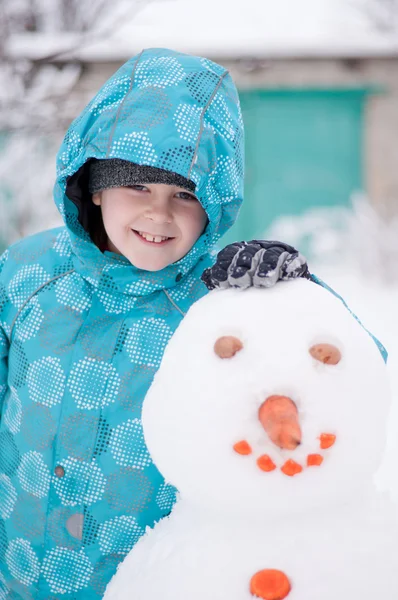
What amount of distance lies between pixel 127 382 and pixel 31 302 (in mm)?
302

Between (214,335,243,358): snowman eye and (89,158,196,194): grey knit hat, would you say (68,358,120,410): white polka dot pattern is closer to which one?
(89,158,196,194): grey knit hat

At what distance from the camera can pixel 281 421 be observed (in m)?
0.71

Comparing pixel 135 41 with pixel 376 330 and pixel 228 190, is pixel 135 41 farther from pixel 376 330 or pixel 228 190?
pixel 228 190

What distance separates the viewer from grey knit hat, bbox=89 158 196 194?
1.19 meters

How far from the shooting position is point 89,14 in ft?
22.3

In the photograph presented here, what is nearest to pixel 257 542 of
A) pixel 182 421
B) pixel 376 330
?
pixel 182 421

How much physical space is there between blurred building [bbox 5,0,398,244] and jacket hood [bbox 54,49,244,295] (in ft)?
16.0

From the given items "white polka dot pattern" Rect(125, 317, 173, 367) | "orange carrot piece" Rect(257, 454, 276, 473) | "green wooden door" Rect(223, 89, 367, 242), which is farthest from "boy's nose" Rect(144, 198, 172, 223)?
"green wooden door" Rect(223, 89, 367, 242)

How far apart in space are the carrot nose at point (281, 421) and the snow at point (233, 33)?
5.63 m

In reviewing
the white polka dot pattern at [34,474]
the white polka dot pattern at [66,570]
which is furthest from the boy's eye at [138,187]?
the white polka dot pattern at [66,570]

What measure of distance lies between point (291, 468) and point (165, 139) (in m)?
0.66

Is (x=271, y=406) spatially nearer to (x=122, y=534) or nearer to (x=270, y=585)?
(x=270, y=585)

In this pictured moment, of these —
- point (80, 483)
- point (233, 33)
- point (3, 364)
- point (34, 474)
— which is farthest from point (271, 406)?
point (233, 33)

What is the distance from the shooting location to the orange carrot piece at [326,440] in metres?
0.74
